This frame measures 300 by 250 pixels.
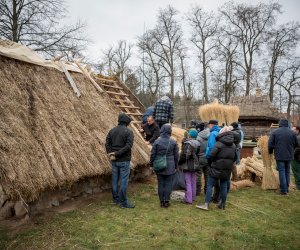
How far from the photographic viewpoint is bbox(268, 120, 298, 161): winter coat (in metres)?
7.31

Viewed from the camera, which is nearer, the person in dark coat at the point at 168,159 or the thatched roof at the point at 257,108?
the person in dark coat at the point at 168,159

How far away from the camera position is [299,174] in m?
7.85

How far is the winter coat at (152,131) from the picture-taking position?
25.9 feet

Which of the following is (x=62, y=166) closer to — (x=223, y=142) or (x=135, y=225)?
(x=135, y=225)

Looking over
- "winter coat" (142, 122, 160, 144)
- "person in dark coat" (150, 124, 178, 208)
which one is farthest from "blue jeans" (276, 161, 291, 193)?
"winter coat" (142, 122, 160, 144)

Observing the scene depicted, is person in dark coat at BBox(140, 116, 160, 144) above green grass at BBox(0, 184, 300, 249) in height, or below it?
above

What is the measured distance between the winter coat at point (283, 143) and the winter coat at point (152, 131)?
10.4ft

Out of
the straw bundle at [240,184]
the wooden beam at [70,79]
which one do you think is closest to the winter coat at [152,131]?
the wooden beam at [70,79]

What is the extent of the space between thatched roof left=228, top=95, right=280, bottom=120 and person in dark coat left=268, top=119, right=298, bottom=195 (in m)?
16.5

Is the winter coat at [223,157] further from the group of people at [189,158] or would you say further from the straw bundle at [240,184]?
the straw bundle at [240,184]

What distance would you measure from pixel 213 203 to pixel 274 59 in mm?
26574

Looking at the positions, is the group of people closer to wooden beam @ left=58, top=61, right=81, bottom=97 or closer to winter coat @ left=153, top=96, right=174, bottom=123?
winter coat @ left=153, top=96, right=174, bottom=123

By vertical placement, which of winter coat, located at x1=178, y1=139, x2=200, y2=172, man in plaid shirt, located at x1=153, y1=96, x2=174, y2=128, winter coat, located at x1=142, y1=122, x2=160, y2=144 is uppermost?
man in plaid shirt, located at x1=153, y1=96, x2=174, y2=128

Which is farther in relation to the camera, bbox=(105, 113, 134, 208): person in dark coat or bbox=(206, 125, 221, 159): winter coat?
bbox=(206, 125, 221, 159): winter coat
